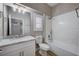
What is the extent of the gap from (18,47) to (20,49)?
0.06m

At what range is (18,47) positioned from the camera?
3.82 feet

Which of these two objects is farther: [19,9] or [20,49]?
[19,9]

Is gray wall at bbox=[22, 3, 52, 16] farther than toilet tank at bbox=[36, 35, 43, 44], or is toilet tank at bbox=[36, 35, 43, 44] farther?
toilet tank at bbox=[36, 35, 43, 44]

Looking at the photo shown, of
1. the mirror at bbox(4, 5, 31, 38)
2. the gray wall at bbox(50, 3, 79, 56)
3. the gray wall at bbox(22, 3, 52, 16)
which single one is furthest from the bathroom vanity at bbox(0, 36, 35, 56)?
the gray wall at bbox(22, 3, 52, 16)

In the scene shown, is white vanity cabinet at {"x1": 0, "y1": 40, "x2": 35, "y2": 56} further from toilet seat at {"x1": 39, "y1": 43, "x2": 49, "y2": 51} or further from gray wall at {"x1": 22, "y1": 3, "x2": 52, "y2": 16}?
gray wall at {"x1": 22, "y1": 3, "x2": 52, "y2": 16}

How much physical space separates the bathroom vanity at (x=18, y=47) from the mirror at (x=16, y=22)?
145 millimetres

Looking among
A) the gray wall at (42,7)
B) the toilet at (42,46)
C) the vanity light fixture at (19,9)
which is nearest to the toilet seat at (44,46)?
the toilet at (42,46)

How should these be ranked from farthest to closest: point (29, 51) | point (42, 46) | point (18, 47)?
point (42, 46) → point (29, 51) → point (18, 47)

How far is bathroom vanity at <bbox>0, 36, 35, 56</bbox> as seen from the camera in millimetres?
996

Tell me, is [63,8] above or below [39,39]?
above

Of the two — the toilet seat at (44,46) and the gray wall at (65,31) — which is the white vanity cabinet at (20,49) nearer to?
the toilet seat at (44,46)

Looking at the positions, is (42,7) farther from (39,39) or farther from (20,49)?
(20,49)

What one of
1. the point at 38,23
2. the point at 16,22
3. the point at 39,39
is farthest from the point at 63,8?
the point at 16,22

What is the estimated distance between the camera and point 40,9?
1.35 metres
